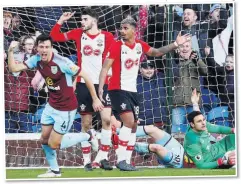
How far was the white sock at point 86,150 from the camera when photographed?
423 inches

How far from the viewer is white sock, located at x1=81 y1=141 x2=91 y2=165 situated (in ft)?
35.3

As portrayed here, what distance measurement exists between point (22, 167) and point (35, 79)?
3.25 ft

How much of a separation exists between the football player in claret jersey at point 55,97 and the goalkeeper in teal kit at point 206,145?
1.05 m

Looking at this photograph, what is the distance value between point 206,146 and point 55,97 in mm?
1760

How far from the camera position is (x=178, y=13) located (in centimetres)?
1068

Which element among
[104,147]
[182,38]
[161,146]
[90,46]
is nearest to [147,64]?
[182,38]

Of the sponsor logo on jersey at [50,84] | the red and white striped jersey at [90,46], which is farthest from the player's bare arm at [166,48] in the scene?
the sponsor logo on jersey at [50,84]

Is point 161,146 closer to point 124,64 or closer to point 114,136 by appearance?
point 114,136

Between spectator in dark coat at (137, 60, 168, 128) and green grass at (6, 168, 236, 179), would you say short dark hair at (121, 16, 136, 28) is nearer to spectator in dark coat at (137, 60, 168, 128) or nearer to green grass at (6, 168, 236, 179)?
spectator in dark coat at (137, 60, 168, 128)

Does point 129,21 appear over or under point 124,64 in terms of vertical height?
over

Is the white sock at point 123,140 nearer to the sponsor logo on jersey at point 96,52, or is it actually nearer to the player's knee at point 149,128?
the player's knee at point 149,128

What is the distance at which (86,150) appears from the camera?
35.3 ft

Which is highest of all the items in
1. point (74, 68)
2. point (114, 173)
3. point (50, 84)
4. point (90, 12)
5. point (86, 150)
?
point (90, 12)

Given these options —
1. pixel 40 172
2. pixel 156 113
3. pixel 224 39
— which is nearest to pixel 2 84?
pixel 40 172
